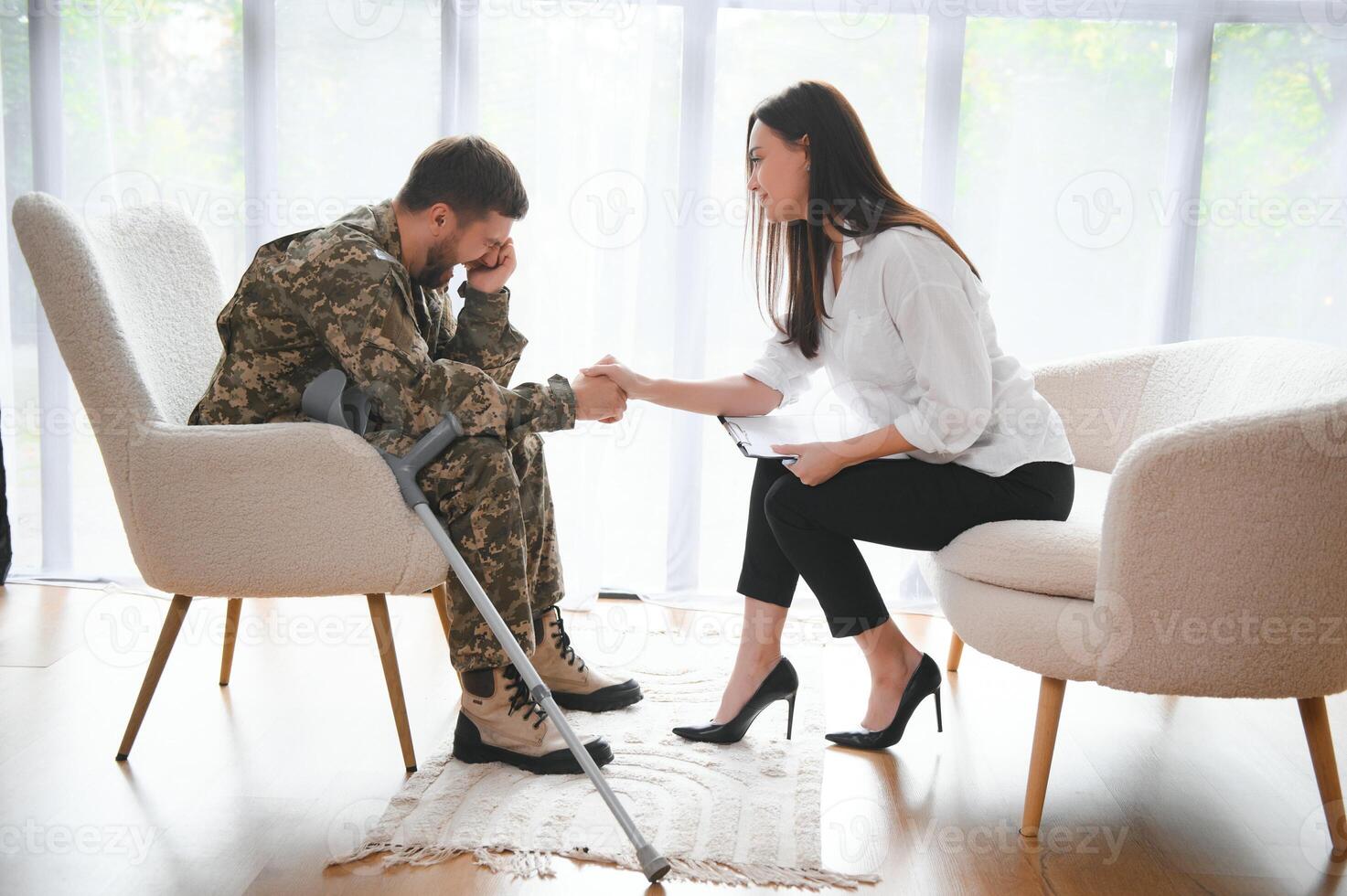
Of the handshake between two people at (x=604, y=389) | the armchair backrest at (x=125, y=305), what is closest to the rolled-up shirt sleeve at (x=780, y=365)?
the handshake between two people at (x=604, y=389)

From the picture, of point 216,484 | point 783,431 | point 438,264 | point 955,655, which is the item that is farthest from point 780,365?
point 216,484

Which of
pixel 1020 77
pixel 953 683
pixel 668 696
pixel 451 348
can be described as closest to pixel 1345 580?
pixel 953 683

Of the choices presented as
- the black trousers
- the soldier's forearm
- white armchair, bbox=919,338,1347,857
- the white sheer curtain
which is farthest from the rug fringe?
the white sheer curtain

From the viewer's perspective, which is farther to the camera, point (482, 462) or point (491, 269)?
point (491, 269)

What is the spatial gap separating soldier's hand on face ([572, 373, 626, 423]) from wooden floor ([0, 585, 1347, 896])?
1.94 ft

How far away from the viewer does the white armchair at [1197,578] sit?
139cm

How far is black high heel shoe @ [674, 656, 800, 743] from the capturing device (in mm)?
1882

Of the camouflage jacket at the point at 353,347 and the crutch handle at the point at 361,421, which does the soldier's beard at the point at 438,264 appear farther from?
the crutch handle at the point at 361,421

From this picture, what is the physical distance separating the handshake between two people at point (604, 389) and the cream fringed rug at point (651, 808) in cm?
56

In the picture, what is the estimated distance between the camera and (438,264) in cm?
182

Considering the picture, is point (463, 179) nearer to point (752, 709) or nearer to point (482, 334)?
point (482, 334)

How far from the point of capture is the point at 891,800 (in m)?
1.70

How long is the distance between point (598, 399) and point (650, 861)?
32.6 inches

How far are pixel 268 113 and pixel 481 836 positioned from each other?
2.08m
